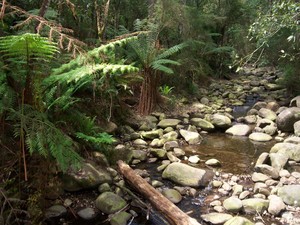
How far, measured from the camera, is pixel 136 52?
21.2 ft

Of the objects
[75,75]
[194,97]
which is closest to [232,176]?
[75,75]

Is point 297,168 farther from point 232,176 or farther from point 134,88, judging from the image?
point 134,88

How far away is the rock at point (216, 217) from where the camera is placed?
3147 millimetres

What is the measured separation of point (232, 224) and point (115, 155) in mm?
1956

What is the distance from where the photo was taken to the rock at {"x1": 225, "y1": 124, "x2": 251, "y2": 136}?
20.1 feet

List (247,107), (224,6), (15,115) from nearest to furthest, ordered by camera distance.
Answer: (15,115) < (247,107) < (224,6)

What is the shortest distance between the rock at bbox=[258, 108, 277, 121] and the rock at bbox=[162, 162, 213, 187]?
3464 mm

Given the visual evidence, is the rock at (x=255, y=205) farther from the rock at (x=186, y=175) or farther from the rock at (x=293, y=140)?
the rock at (x=293, y=140)

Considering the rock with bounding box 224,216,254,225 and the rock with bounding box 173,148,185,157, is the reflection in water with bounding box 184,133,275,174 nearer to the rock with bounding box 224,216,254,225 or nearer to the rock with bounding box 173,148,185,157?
the rock with bounding box 173,148,185,157

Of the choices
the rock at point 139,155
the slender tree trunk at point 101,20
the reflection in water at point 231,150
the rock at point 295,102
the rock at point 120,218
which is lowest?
the rock at point 120,218

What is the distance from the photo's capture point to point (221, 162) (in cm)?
476

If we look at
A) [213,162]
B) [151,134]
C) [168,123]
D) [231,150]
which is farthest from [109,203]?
[168,123]

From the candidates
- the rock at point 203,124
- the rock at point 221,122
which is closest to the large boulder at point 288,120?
the rock at point 221,122

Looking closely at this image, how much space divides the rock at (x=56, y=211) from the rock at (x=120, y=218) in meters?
0.50
